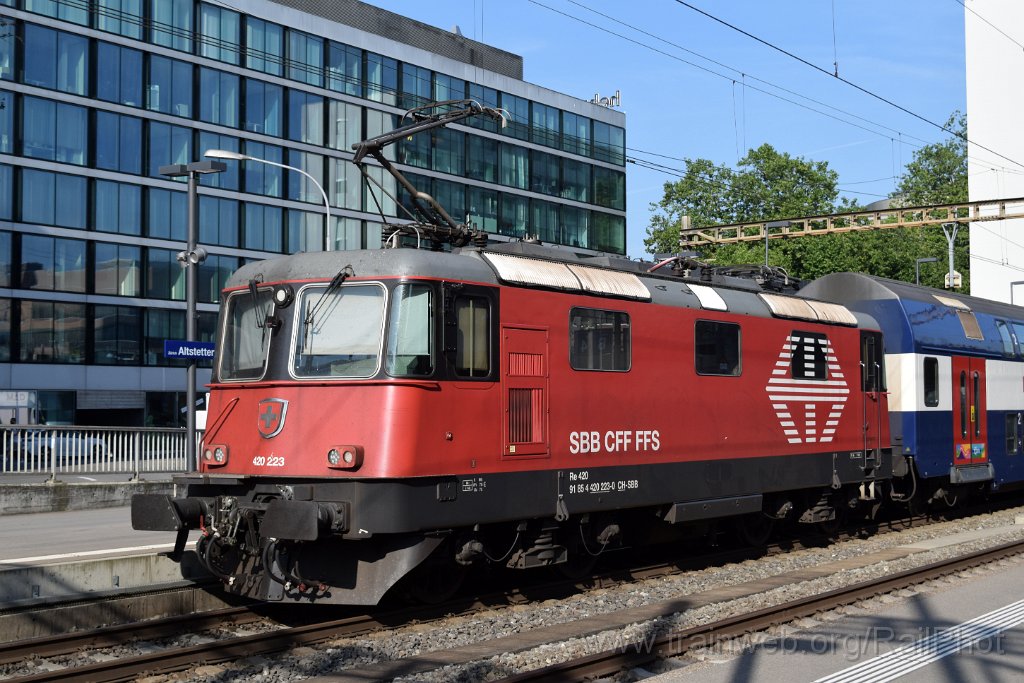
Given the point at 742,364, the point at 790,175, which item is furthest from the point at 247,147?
the point at 742,364

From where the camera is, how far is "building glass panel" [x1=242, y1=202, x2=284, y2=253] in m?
50.4

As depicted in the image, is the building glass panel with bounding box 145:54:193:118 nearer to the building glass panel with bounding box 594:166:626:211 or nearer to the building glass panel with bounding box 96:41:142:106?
the building glass panel with bounding box 96:41:142:106

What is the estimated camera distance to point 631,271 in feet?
43.4

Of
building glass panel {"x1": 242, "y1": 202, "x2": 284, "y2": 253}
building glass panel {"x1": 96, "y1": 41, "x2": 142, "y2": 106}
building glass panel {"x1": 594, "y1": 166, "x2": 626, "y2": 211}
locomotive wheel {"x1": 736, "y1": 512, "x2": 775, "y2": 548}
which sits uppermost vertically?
building glass panel {"x1": 96, "y1": 41, "x2": 142, "y2": 106}

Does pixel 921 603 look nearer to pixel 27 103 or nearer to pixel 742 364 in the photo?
pixel 742 364

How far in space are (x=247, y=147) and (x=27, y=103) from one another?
9609 millimetres

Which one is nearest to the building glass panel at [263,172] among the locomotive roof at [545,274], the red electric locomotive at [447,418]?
the locomotive roof at [545,274]

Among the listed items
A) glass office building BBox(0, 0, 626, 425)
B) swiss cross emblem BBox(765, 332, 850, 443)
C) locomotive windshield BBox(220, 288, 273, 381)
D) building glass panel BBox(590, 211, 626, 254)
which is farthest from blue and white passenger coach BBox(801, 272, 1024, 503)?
building glass panel BBox(590, 211, 626, 254)

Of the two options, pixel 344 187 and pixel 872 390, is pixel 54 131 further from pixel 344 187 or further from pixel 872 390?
pixel 872 390

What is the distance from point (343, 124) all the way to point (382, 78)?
3.15 metres

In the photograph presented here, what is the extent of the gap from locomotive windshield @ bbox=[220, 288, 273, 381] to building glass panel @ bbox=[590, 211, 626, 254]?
54.2 metres

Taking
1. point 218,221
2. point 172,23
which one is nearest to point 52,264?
point 218,221

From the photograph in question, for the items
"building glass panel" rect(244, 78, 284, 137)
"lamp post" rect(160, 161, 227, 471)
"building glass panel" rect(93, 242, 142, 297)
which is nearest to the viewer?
"lamp post" rect(160, 161, 227, 471)

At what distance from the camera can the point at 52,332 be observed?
146ft
